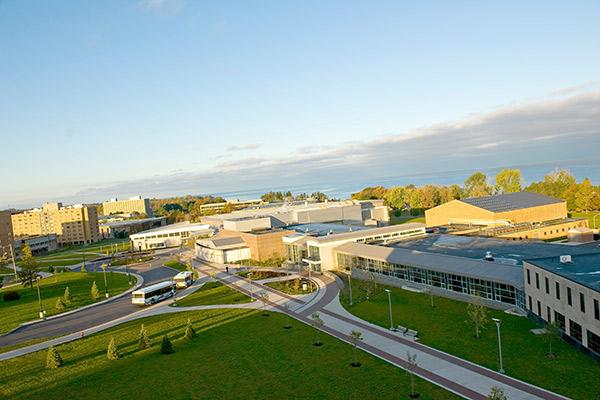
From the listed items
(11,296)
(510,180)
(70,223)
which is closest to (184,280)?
(11,296)

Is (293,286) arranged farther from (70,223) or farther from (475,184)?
(70,223)

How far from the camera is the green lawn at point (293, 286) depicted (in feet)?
168

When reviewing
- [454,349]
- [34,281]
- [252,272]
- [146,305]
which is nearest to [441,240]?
[252,272]

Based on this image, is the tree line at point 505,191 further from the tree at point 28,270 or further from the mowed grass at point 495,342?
the tree at point 28,270

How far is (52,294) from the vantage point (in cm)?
6338

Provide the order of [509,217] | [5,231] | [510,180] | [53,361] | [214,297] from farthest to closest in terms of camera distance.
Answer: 1. [510,180]
2. [5,231]
3. [509,217]
4. [214,297]
5. [53,361]

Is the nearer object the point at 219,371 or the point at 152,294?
the point at 219,371

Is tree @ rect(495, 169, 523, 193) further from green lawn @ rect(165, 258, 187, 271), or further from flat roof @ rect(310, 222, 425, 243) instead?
green lawn @ rect(165, 258, 187, 271)

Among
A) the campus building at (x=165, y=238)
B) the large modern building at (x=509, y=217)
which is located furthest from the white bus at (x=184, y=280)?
the campus building at (x=165, y=238)

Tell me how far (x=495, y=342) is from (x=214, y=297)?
32741 mm

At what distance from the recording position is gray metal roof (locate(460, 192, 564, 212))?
3177 inches

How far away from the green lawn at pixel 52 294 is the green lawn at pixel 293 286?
75.2ft

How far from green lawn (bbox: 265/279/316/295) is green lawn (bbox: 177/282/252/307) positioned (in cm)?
464

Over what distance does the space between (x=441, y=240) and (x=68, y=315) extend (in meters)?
47.6
